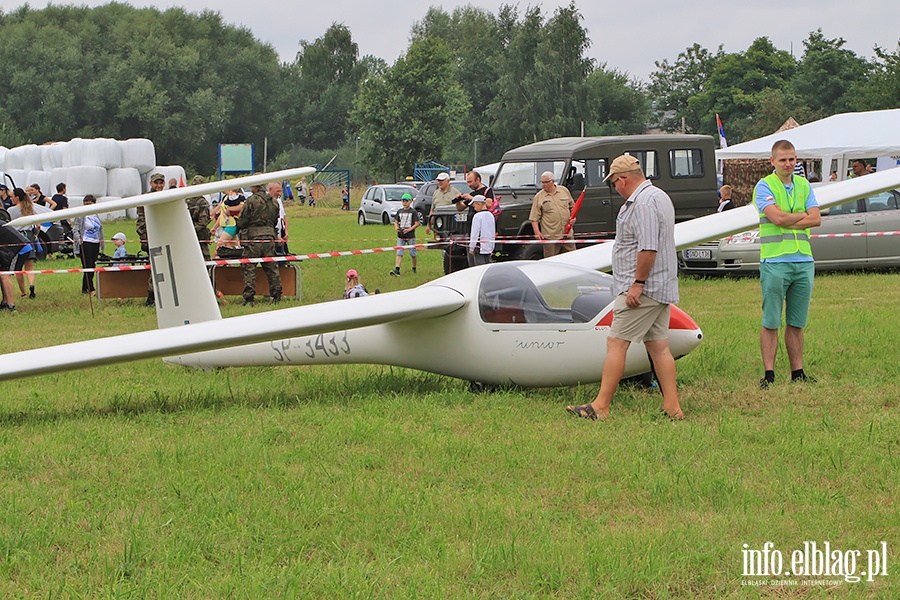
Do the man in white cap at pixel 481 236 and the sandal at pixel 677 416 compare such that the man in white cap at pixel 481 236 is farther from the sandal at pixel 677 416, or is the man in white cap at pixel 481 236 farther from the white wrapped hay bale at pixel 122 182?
the white wrapped hay bale at pixel 122 182

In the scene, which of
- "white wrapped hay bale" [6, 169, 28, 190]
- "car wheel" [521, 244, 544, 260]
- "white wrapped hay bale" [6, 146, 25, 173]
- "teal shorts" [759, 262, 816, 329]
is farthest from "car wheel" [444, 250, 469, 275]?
"white wrapped hay bale" [6, 146, 25, 173]

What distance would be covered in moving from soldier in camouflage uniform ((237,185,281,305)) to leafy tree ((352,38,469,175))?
55.8 metres

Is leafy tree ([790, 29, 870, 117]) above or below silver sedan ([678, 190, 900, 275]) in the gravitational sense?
above

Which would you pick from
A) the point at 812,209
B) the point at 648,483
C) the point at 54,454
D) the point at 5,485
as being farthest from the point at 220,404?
the point at 812,209

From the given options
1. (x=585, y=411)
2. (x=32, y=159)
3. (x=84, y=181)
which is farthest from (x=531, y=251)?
(x=32, y=159)

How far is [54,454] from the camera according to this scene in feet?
21.3

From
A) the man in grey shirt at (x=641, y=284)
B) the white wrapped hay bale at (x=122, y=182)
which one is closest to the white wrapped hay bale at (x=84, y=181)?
the white wrapped hay bale at (x=122, y=182)

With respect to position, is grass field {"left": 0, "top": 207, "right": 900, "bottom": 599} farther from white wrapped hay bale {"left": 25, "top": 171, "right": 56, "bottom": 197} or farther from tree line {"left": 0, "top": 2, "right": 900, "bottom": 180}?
tree line {"left": 0, "top": 2, "right": 900, "bottom": 180}

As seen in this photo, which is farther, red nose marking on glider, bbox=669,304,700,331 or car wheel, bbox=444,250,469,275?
car wheel, bbox=444,250,469,275

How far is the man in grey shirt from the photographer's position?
22.9 ft

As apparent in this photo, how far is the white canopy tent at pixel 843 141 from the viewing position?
92.1 ft

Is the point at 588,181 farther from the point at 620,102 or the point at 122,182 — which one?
the point at 620,102

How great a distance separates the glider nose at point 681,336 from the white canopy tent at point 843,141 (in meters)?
22.1

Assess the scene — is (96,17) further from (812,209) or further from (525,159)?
(812,209)
